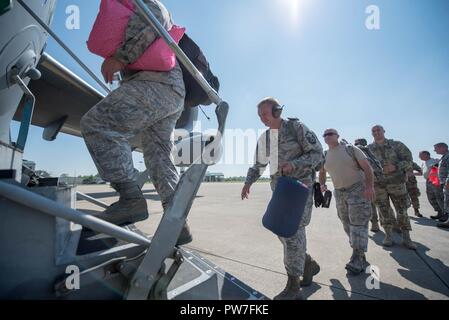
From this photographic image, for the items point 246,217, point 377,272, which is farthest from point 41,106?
point 377,272

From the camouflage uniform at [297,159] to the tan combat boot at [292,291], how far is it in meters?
0.06

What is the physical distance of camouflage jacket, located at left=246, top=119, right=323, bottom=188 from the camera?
2031 mm

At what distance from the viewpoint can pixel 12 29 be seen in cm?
170

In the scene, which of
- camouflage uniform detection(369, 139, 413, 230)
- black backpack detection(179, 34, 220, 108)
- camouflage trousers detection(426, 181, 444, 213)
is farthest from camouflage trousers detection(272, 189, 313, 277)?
camouflage trousers detection(426, 181, 444, 213)

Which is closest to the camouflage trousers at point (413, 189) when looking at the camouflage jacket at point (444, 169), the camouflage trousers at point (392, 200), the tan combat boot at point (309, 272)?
the camouflage jacket at point (444, 169)

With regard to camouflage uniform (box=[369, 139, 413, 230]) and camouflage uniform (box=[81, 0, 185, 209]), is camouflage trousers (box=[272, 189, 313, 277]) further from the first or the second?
camouflage uniform (box=[369, 139, 413, 230])

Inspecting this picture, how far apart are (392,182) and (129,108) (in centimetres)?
430

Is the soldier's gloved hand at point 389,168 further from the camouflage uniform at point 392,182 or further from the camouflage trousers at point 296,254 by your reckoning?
the camouflage trousers at point 296,254

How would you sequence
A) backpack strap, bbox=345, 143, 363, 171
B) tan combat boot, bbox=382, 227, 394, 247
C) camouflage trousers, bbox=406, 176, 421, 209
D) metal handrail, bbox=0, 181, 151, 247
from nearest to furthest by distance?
metal handrail, bbox=0, 181, 151, 247 < backpack strap, bbox=345, 143, 363, 171 < tan combat boot, bbox=382, 227, 394, 247 < camouflage trousers, bbox=406, 176, 421, 209

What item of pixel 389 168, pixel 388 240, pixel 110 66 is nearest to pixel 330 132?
pixel 389 168

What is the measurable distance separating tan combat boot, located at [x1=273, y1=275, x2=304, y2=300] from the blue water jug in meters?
0.53

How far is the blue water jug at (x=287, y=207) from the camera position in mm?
1674

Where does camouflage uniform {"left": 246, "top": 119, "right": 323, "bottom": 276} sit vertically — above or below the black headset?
below

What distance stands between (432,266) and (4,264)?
144 inches
